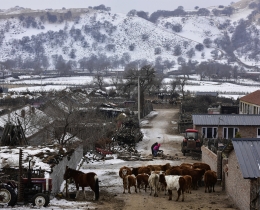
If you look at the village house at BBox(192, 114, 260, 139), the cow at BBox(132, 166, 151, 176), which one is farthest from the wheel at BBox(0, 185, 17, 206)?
the village house at BBox(192, 114, 260, 139)

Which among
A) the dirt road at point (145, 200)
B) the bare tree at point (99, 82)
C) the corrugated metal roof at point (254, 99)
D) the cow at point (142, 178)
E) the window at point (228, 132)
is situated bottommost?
the dirt road at point (145, 200)

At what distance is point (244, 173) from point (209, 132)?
72.8 feet

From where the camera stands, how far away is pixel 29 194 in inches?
675

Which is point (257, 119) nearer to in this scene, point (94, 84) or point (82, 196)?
point (82, 196)

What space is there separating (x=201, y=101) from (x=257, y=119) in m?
28.1

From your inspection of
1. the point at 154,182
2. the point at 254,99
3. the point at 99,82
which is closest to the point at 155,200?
the point at 154,182

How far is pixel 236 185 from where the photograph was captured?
1827 cm

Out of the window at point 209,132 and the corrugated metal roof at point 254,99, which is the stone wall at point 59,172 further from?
the corrugated metal roof at point 254,99

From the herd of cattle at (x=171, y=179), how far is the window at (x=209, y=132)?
14605 mm

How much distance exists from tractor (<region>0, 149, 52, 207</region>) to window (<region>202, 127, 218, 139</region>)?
2226 cm

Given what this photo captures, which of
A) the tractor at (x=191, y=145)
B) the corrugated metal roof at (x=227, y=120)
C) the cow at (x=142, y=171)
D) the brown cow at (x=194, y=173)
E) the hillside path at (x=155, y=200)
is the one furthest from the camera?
the corrugated metal roof at (x=227, y=120)

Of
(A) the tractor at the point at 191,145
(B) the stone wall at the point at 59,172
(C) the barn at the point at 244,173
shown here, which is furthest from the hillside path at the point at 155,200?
(A) the tractor at the point at 191,145

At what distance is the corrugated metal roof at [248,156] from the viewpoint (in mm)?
16081

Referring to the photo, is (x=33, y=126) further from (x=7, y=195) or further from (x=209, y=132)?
(x=7, y=195)
